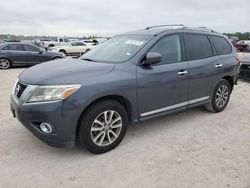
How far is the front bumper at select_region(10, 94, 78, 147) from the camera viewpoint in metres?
2.96

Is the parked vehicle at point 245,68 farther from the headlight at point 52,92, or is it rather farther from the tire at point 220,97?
the headlight at point 52,92

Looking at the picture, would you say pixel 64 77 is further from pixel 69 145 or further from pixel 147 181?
pixel 147 181

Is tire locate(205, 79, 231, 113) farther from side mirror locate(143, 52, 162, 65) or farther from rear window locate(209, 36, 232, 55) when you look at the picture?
side mirror locate(143, 52, 162, 65)

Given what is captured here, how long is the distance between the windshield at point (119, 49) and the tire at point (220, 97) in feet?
6.45

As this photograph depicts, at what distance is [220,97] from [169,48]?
5.91ft

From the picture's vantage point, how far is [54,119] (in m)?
2.97

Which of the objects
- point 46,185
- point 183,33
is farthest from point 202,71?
point 46,185

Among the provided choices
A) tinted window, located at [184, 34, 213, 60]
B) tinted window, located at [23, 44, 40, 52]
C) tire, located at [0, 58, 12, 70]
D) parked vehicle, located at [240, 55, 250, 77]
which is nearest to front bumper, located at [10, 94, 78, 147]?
tinted window, located at [184, 34, 213, 60]

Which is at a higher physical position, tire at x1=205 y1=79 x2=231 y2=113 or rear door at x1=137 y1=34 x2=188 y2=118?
rear door at x1=137 y1=34 x2=188 y2=118

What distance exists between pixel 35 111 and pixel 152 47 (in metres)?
1.94

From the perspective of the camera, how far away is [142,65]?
12.0 ft

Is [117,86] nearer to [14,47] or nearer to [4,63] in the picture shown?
[4,63]

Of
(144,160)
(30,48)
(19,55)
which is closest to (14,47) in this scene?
(19,55)

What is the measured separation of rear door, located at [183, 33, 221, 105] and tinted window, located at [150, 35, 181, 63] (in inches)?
8.0
